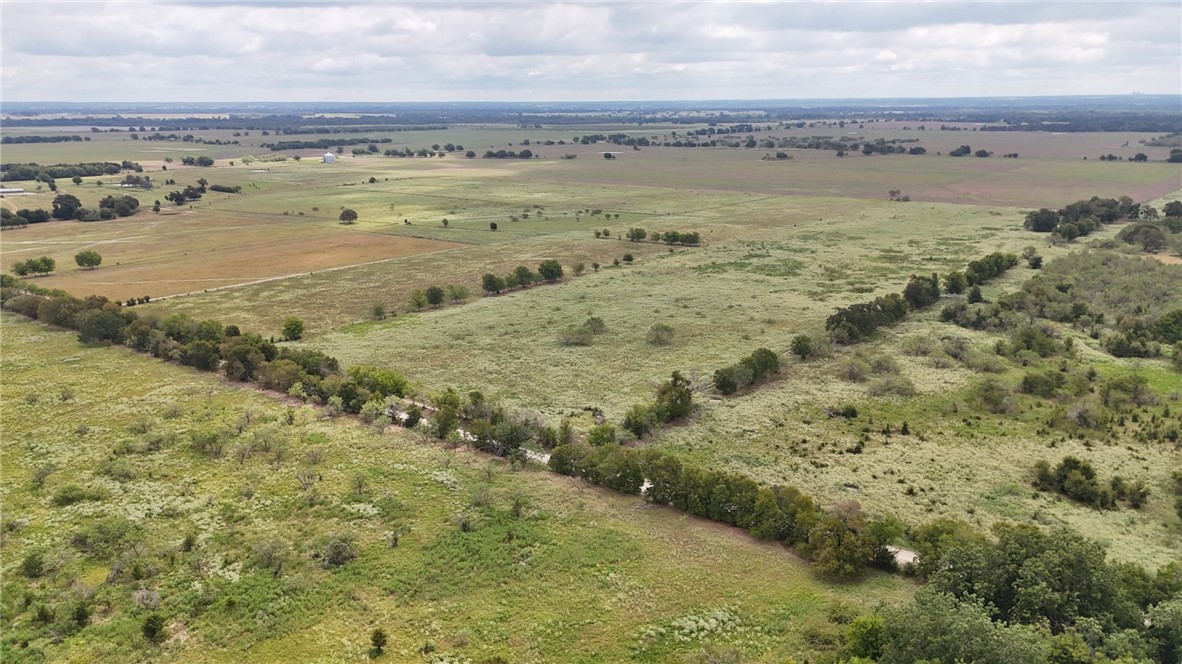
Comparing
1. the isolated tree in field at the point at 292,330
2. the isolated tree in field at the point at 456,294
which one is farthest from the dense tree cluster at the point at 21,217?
the isolated tree in field at the point at 456,294

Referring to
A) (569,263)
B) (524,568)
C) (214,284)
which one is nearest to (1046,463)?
(524,568)

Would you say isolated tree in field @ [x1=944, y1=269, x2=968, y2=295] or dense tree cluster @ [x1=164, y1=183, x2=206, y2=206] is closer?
isolated tree in field @ [x1=944, y1=269, x2=968, y2=295]

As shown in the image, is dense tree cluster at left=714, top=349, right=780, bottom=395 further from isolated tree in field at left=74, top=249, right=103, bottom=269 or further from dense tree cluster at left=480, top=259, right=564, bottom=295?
isolated tree in field at left=74, top=249, right=103, bottom=269

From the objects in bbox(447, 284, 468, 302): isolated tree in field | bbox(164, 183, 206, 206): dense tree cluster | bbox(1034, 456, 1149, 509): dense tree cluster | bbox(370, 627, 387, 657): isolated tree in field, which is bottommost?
bbox(370, 627, 387, 657): isolated tree in field

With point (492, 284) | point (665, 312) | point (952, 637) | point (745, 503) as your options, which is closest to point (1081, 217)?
point (665, 312)

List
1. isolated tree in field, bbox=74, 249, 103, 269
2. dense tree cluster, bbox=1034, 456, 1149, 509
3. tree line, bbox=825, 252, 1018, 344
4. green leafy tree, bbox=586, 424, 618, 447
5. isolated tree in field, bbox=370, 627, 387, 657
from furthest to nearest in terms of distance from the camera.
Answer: isolated tree in field, bbox=74, 249, 103, 269, tree line, bbox=825, 252, 1018, 344, green leafy tree, bbox=586, 424, 618, 447, dense tree cluster, bbox=1034, 456, 1149, 509, isolated tree in field, bbox=370, 627, 387, 657

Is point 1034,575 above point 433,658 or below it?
above

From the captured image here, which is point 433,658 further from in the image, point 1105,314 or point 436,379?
point 1105,314

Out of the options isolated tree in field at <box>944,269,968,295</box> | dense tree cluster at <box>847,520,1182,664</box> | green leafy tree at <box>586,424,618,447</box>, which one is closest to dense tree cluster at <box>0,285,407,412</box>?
green leafy tree at <box>586,424,618,447</box>
